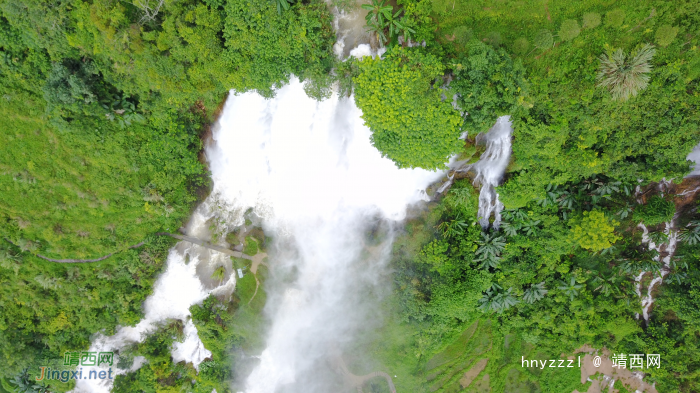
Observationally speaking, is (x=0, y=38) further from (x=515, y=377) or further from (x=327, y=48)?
(x=515, y=377)

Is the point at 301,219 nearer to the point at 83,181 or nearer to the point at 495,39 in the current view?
the point at 83,181

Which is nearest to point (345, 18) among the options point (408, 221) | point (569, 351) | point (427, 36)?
point (427, 36)

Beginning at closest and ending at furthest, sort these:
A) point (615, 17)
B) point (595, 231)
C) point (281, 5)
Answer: point (615, 17) → point (281, 5) → point (595, 231)

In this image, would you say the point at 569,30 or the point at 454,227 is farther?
the point at 454,227

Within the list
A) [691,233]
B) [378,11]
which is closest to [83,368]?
[378,11]

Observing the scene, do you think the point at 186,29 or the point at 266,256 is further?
the point at 266,256

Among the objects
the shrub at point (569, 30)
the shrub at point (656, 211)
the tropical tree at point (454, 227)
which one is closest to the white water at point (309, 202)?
the tropical tree at point (454, 227)

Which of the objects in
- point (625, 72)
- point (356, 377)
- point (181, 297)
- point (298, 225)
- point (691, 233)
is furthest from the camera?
point (181, 297)

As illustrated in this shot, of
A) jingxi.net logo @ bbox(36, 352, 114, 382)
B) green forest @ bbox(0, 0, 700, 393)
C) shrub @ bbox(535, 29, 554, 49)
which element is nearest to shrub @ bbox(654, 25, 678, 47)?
green forest @ bbox(0, 0, 700, 393)
